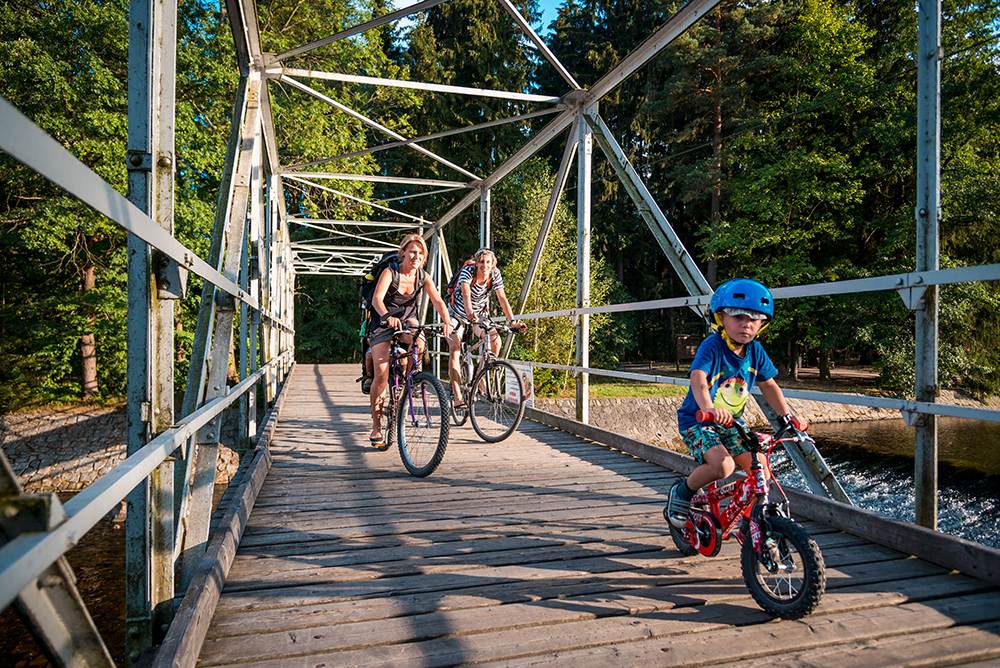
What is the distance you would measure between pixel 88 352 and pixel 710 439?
18.1m

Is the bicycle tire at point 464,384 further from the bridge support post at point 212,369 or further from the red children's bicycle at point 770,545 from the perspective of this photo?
the red children's bicycle at point 770,545

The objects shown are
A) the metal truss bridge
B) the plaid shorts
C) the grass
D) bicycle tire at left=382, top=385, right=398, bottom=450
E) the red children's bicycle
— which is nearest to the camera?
the metal truss bridge

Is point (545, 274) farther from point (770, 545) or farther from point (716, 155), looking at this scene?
point (770, 545)

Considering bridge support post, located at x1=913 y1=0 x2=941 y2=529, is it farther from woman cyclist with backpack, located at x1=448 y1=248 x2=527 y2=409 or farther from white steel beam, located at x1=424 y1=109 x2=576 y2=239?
white steel beam, located at x1=424 y1=109 x2=576 y2=239

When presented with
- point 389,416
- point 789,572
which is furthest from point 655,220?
point 789,572

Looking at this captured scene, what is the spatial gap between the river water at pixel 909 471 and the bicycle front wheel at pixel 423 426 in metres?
5.07

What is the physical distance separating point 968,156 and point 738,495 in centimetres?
2178

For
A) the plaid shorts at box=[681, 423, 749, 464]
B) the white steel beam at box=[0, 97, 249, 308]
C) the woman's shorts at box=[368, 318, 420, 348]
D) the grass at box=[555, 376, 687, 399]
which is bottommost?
the grass at box=[555, 376, 687, 399]

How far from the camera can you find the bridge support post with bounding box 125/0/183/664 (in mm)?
1825

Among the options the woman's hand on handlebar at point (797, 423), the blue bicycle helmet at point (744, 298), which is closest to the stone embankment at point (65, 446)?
the blue bicycle helmet at point (744, 298)

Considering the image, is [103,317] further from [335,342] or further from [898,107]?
[898,107]

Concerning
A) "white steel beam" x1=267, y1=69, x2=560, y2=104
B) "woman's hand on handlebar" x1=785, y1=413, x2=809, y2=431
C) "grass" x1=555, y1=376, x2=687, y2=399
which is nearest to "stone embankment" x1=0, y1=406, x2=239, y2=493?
"grass" x1=555, y1=376, x2=687, y2=399

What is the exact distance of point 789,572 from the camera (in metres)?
2.18

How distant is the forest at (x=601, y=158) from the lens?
45.2 feet
